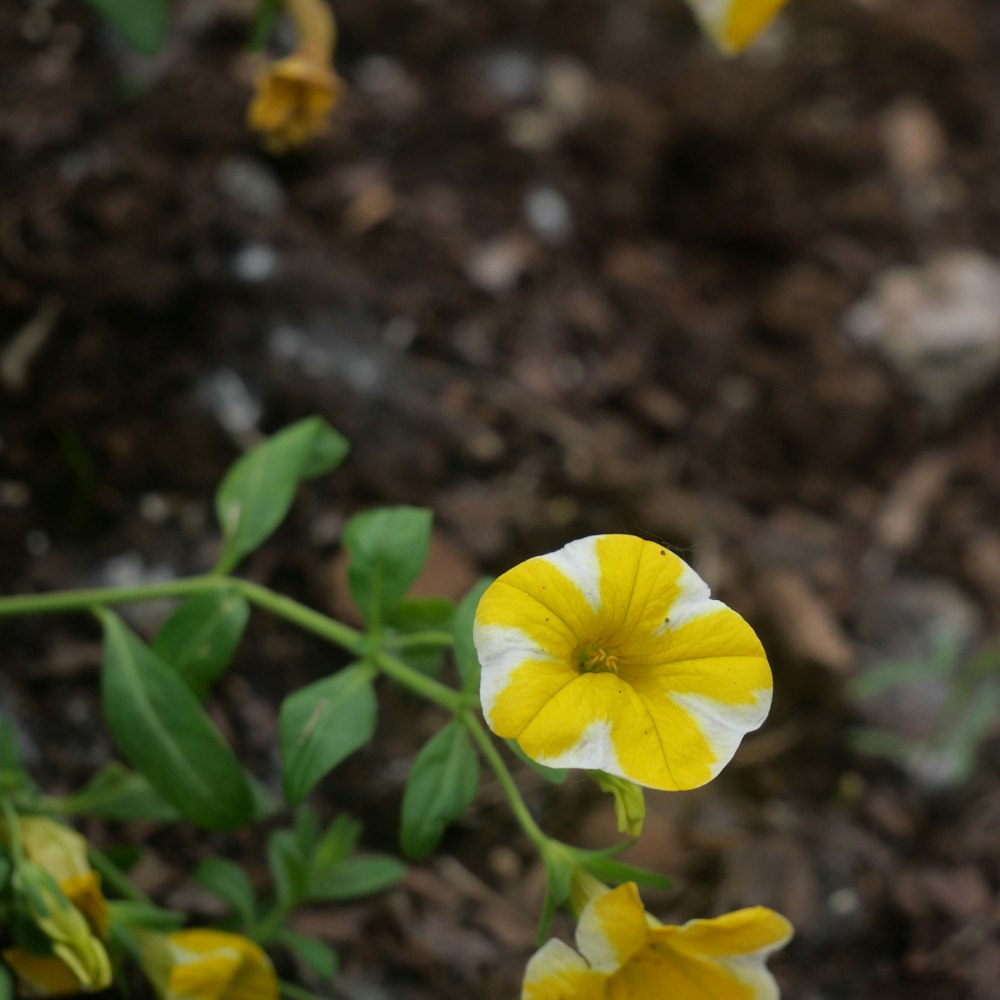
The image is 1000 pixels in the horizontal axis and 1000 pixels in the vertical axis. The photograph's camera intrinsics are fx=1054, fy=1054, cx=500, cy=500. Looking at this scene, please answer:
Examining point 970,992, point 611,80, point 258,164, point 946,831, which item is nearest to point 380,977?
point 970,992

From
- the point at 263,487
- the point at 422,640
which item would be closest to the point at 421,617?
the point at 422,640

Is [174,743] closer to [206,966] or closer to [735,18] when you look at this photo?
[206,966]

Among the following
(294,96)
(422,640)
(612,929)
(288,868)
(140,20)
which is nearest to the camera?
(612,929)

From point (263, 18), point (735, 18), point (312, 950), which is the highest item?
point (735, 18)

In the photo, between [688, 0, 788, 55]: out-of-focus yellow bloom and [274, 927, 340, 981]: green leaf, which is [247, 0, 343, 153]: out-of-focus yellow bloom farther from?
[274, 927, 340, 981]: green leaf

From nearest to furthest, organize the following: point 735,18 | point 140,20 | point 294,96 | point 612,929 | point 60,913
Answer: point 612,929
point 60,913
point 140,20
point 735,18
point 294,96

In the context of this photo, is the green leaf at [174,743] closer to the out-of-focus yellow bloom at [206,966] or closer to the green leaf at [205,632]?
the green leaf at [205,632]
